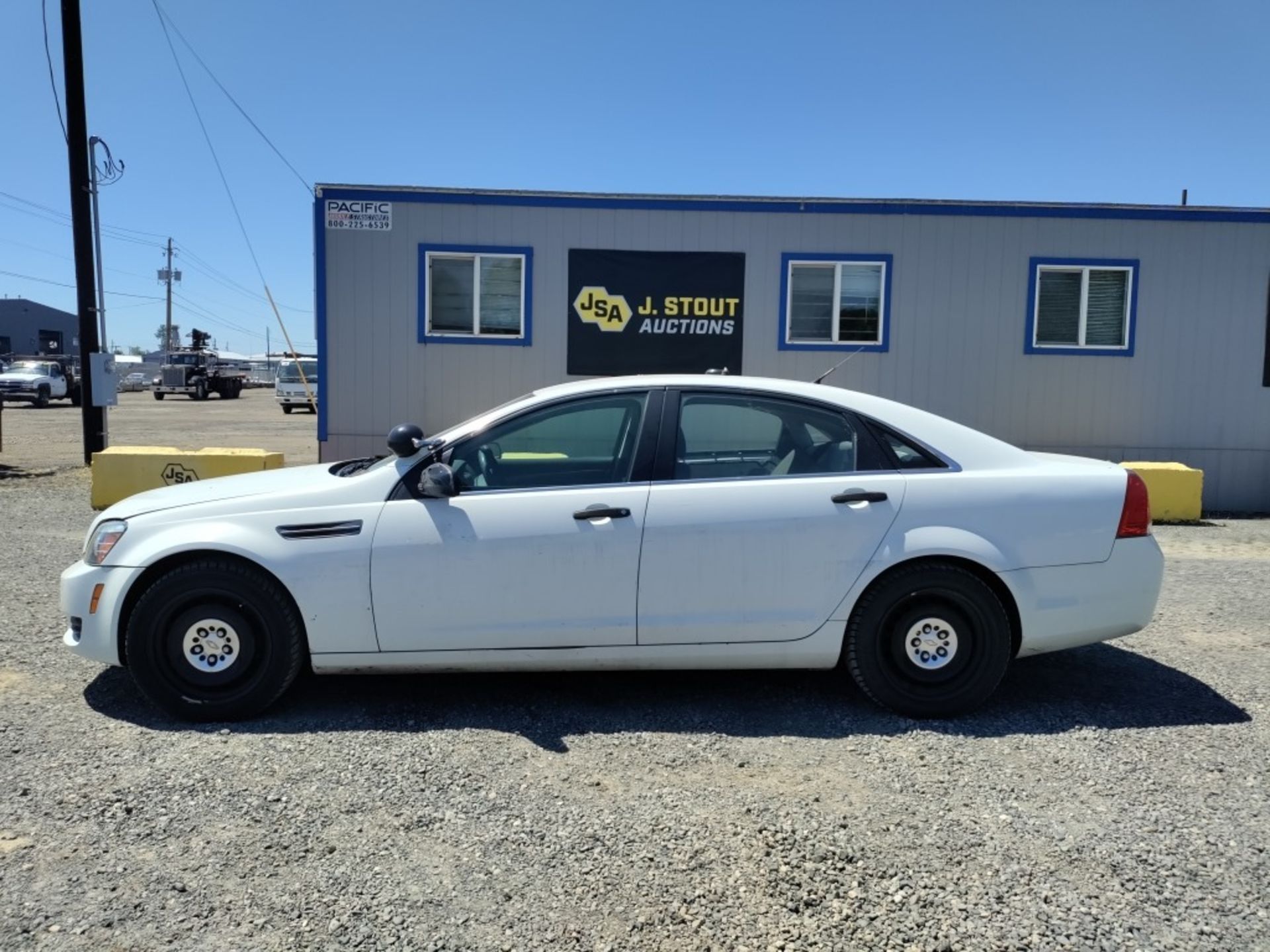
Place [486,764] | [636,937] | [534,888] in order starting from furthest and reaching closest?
[486,764]
[534,888]
[636,937]

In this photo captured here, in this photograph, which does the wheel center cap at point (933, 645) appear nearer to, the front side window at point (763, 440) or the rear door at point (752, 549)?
the rear door at point (752, 549)

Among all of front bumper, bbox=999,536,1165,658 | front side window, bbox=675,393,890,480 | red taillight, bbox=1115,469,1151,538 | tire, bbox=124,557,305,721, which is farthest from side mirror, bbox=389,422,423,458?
red taillight, bbox=1115,469,1151,538

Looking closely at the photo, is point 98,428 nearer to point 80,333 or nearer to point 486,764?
point 80,333

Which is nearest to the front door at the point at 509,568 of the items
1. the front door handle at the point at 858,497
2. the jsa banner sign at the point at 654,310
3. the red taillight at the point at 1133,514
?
the front door handle at the point at 858,497

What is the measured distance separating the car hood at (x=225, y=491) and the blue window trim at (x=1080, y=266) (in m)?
9.16

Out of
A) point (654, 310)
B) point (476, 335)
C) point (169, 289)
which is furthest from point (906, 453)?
point (169, 289)

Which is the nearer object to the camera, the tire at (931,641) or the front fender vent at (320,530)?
the front fender vent at (320,530)

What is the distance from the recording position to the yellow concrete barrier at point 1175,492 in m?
10.3

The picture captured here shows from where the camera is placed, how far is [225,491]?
4445 mm

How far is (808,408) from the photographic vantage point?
4.54m

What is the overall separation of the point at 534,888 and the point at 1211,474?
11.3 meters

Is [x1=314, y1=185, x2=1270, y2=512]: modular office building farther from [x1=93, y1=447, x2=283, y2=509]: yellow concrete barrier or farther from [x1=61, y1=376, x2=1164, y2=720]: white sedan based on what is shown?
[x1=61, y1=376, x2=1164, y2=720]: white sedan

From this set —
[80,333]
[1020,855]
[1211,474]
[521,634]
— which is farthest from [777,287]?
[80,333]

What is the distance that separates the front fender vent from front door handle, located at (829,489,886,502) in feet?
6.81
